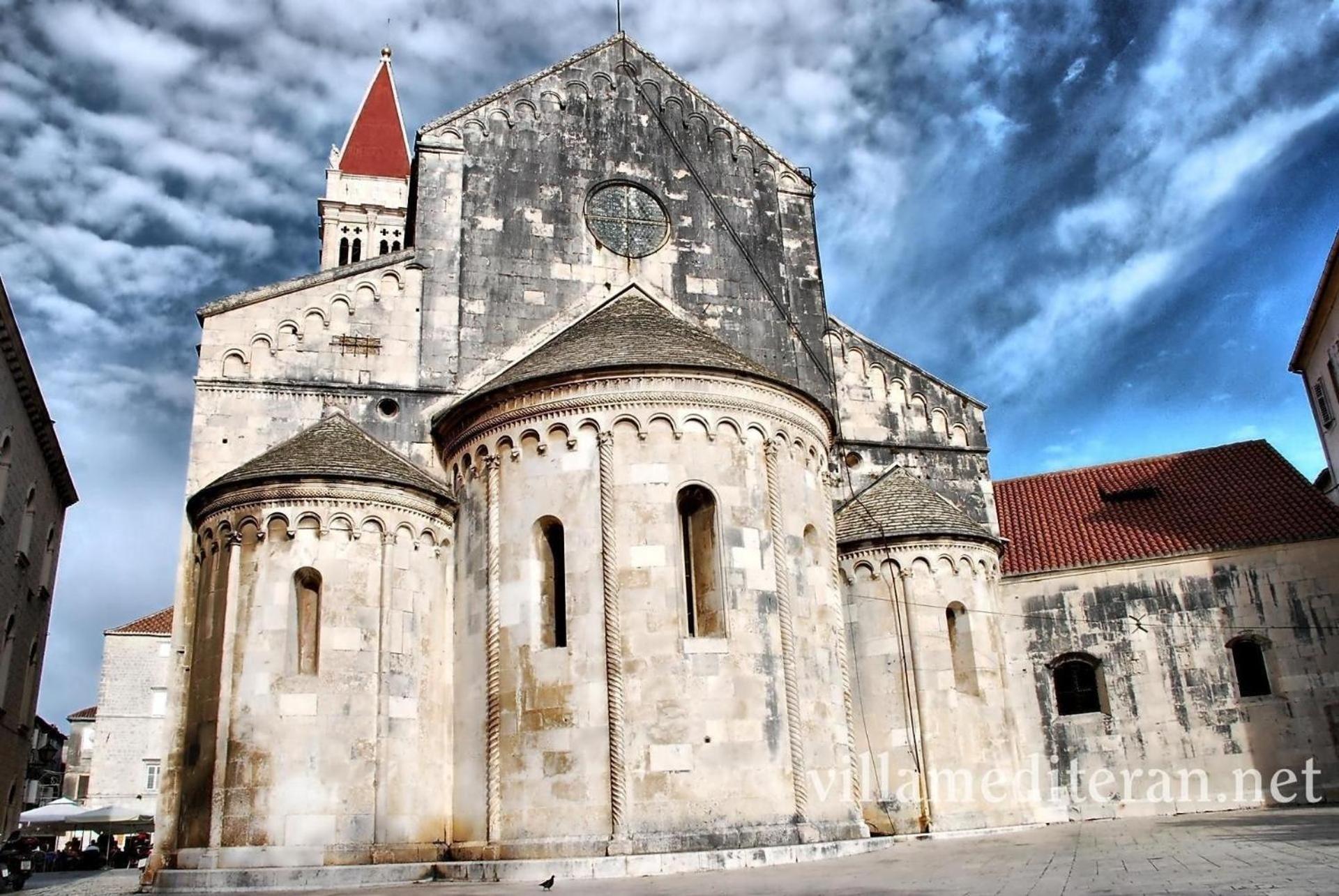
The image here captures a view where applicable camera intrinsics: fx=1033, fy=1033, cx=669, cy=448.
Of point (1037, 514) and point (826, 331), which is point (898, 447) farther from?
point (1037, 514)

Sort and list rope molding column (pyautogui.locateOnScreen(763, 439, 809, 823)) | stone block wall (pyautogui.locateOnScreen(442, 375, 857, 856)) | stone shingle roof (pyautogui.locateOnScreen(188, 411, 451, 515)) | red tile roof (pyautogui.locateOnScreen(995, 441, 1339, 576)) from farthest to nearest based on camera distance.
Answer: red tile roof (pyautogui.locateOnScreen(995, 441, 1339, 576))
stone shingle roof (pyautogui.locateOnScreen(188, 411, 451, 515))
rope molding column (pyautogui.locateOnScreen(763, 439, 809, 823))
stone block wall (pyautogui.locateOnScreen(442, 375, 857, 856))

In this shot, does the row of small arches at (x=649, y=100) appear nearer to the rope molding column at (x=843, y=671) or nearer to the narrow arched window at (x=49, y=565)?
the rope molding column at (x=843, y=671)

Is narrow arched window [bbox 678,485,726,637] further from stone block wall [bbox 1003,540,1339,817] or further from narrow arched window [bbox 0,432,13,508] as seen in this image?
narrow arched window [bbox 0,432,13,508]

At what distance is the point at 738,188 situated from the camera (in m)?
21.4

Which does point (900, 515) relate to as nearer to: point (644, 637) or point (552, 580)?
point (644, 637)

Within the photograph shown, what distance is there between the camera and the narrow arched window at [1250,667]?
20438 mm

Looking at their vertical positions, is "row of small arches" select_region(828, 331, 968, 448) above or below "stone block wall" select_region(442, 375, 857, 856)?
above

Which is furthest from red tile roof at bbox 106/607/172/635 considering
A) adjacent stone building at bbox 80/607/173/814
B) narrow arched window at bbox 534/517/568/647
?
narrow arched window at bbox 534/517/568/647

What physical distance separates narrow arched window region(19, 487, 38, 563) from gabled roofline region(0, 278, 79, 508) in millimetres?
1087

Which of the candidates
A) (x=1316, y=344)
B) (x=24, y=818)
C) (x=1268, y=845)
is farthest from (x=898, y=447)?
(x=24, y=818)

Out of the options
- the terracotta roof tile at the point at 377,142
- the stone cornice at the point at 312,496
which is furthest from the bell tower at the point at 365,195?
the stone cornice at the point at 312,496

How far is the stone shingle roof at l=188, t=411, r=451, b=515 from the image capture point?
51.2ft

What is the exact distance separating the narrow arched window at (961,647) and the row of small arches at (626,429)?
5.05 metres

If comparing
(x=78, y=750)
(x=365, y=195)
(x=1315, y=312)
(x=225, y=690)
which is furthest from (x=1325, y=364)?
(x=78, y=750)
